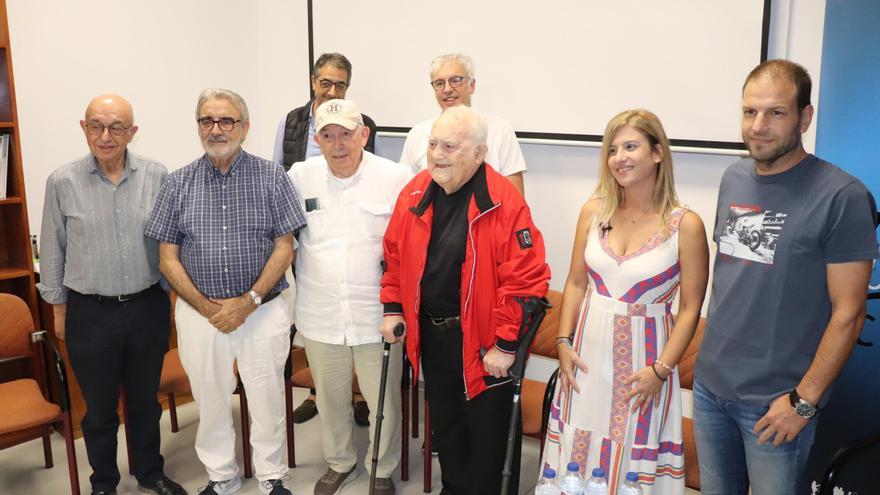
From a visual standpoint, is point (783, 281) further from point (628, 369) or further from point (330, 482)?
point (330, 482)

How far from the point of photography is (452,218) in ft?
8.65

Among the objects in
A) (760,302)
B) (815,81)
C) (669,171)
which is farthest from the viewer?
(815,81)

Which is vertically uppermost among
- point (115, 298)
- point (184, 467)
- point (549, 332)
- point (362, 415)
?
point (115, 298)

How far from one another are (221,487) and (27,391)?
3.21 feet

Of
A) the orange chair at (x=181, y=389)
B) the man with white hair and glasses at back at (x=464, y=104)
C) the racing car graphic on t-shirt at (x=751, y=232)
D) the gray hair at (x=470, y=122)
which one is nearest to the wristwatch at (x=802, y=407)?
the racing car graphic on t-shirt at (x=751, y=232)

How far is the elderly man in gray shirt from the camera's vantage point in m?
2.94

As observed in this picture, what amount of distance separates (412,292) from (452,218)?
12.8 inches

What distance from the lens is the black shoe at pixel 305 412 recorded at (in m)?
4.00

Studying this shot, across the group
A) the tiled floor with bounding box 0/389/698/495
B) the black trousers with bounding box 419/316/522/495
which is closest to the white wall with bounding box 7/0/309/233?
the tiled floor with bounding box 0/389/698/495

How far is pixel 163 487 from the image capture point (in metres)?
3.20

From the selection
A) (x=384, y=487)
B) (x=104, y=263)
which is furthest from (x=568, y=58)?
(x=104, y=263)

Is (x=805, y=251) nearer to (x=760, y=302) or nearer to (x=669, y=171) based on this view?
(x=760, y=302)

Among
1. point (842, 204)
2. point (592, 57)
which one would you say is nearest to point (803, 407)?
point (842, 204)

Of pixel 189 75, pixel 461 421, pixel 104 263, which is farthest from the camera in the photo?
pixel 189 75
